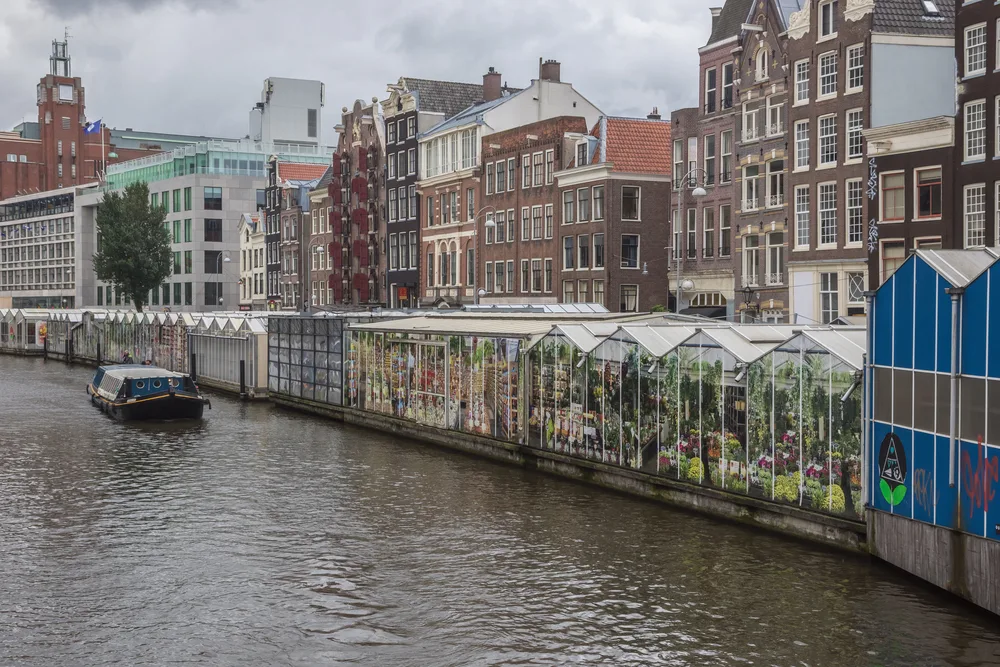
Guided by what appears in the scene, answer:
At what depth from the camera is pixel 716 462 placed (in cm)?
2627

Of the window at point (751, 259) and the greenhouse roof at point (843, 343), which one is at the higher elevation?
the window at point (751, 259)

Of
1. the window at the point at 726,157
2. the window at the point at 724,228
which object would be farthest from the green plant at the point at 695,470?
the window at the point at 726,157

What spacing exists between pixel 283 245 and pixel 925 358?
337ft

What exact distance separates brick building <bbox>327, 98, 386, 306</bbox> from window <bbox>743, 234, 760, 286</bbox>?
145 feet

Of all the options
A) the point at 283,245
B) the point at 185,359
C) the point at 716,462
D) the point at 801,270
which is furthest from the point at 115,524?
the point at 283,245

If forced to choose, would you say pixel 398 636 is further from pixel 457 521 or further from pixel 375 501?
pixel 375 501

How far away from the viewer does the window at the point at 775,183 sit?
5900 centimetres

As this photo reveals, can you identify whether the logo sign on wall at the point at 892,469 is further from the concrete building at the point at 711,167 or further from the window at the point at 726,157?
the window at the point at 726,157

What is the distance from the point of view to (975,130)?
4512cm

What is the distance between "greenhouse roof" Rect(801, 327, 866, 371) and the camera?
22.8 meters

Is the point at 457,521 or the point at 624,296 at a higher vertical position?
the point at 624,296

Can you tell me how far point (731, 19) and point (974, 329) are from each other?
49202mm

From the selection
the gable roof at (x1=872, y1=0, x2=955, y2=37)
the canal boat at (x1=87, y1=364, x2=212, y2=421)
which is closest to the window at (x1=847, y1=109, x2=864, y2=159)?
the gable roof at (x1=872, y1=0, x2=955, y2=37)

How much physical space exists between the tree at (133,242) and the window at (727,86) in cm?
7029
